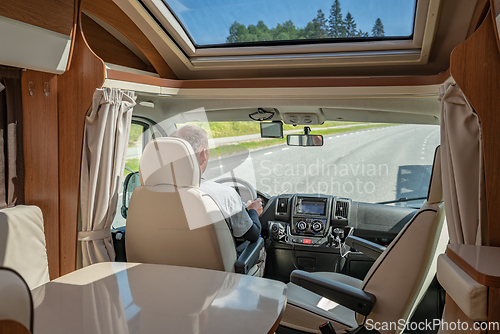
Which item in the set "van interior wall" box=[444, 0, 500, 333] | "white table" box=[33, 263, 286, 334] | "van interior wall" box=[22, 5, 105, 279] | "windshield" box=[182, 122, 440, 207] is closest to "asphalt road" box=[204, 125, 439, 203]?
"windshield" box=[182, 122, 440, 207]

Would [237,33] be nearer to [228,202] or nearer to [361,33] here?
[361,33]

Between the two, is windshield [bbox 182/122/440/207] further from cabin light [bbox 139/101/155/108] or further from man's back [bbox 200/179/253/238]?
man's back [bbox 200/179/253/238]

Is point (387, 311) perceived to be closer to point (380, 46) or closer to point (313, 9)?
point (380, 46)

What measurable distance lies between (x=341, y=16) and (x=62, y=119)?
84.9 inches

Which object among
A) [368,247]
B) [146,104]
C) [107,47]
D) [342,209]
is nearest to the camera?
[368,247]

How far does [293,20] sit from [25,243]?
7.72 ft

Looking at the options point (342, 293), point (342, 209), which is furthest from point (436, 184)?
point (342, 209)

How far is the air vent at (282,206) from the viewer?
340 cm

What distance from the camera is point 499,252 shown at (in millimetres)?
1349

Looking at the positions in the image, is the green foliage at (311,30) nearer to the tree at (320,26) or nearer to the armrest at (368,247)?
the tree at (320,26)

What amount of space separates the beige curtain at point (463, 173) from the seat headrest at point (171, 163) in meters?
1.42

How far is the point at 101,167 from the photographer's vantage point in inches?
98.1

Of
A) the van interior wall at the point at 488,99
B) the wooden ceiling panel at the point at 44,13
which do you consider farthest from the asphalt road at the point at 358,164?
the van interior wall at the point at 488,99

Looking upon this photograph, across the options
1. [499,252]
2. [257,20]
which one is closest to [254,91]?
[257,20]
